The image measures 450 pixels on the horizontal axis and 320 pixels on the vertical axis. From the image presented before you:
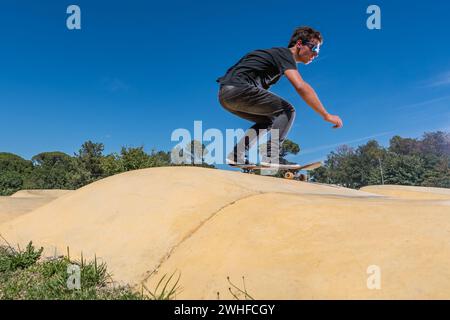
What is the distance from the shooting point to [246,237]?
119 inches

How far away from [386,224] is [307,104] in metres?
2.55

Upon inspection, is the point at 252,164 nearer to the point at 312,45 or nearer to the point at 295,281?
the point at 312,45

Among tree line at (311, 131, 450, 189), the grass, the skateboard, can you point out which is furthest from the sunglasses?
tree line at (311, 131, 450, 189)

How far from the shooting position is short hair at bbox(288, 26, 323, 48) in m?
5.66

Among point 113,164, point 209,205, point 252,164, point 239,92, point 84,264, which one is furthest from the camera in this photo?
point 113,164

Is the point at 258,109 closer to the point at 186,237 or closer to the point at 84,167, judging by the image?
the point at 186,237

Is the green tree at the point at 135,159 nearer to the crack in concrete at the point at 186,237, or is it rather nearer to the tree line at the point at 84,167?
the tree line at the point at 84,167

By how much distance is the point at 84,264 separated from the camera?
3.36m

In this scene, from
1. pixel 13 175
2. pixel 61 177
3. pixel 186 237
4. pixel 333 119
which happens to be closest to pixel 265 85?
pixel 333 119

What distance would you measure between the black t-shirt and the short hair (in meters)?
0.49

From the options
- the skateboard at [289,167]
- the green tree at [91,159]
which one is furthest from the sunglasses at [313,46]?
the green tree at [91,159]

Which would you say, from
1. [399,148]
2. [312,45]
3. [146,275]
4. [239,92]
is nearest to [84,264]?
[146,275]

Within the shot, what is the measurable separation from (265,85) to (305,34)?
0.95 meters
